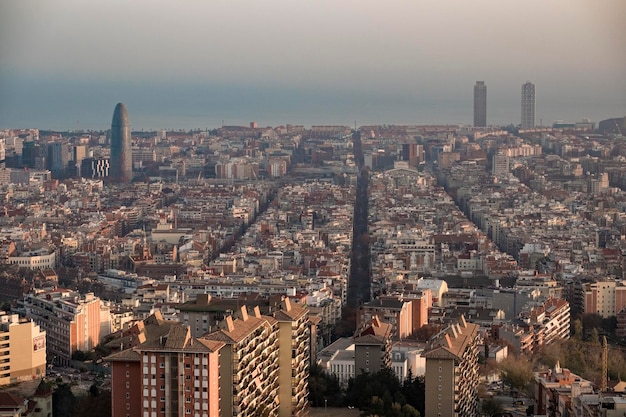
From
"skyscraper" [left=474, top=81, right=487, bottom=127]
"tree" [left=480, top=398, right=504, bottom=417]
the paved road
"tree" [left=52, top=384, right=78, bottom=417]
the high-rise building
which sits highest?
"skyscraper" [left=474, top=81, right=487, bottom=127]

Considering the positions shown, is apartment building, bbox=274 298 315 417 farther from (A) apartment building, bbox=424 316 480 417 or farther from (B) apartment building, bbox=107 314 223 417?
(B) apartment building, bbox=107 314 223 417

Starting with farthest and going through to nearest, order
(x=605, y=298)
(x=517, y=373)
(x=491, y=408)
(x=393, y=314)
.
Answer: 1. (x=605, y=298)
2. (x=393, y=314)
3. (x=517, y=373)
4. (x=491, y=408)

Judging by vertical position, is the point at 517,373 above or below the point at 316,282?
below

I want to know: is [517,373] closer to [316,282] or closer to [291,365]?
[291,365]

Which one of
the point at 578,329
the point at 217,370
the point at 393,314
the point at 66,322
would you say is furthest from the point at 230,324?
the point at 578,329

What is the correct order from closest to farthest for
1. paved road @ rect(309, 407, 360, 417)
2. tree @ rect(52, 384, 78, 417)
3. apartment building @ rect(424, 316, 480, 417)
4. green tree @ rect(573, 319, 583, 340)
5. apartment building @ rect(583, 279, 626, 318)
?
1. apartment building @ rect(424, 316, 480, 417)
2. paved road @ rect(309, 407, 360, 417)
3. tree @ rect(52, 384, 78, 417)
4. green tree @ rect(573, 319, 583, 340)
5. apartment building @ rect(583, 279, 626, 318)

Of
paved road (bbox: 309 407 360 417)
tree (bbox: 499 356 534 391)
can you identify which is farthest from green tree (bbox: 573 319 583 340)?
paved road (bbox: 309 407 360 417)
